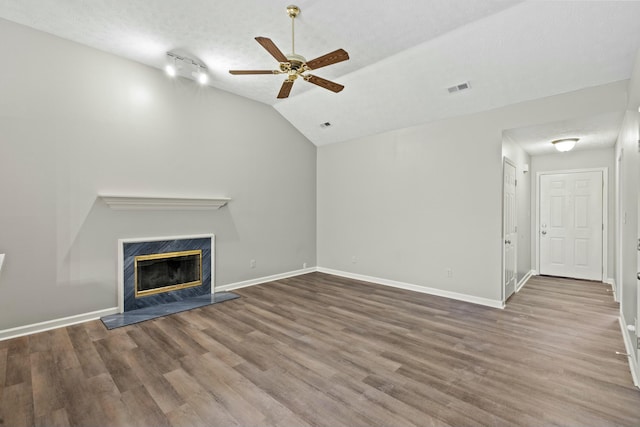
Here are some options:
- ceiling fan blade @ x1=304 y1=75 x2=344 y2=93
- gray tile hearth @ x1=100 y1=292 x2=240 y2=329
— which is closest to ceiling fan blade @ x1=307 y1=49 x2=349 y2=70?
ceiling fan blade @ x1=304 y1=75 x2=344 y2=93

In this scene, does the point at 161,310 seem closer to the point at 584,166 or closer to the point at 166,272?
the point at 166,272

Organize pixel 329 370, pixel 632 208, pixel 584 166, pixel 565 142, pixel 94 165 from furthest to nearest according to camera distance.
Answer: pixel 584 166 < pixel 565 142 < pixel 94 165 < pixel 632 208 < pixel 329 370

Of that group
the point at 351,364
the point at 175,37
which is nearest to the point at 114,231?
the point at 175,37

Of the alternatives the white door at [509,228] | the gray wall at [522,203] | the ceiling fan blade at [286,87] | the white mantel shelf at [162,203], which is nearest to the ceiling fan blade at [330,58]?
the ceiling fan blade at [286,87]

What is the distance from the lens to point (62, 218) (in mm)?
3516

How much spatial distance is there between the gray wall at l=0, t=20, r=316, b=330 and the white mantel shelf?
10 centimetres

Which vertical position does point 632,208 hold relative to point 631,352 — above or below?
above

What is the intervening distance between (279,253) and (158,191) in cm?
243

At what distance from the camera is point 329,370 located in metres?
2.54

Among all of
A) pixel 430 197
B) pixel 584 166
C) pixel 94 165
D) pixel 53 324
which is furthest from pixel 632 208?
pixel 53 324

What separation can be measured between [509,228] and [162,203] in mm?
5084

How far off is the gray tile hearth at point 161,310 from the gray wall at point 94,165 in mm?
295

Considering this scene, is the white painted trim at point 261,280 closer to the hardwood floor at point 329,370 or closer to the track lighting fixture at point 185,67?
the hardwood floor at point 329,370

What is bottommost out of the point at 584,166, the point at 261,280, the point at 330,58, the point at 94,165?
the point at 261,280
